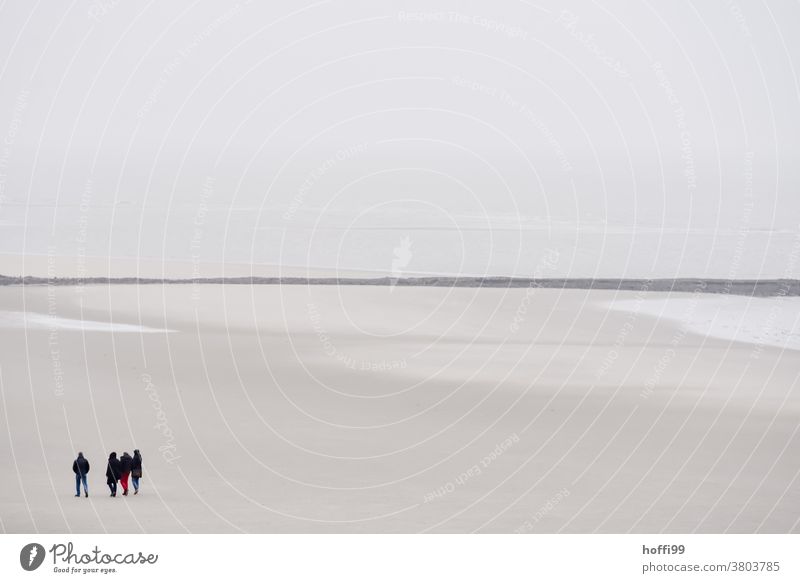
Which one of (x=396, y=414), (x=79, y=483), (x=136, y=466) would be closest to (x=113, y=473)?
(x=136, y=466)

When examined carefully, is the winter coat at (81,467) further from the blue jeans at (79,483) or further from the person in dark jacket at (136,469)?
the person in dark jacket at (136,469)

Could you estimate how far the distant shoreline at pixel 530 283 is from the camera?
47.8 metres

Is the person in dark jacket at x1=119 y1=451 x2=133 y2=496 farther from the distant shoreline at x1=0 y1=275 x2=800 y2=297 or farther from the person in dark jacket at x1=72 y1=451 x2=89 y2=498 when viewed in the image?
the distant shoreline at x1=0 y1=275 x2=800 y2=297

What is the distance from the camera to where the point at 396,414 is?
27234mm

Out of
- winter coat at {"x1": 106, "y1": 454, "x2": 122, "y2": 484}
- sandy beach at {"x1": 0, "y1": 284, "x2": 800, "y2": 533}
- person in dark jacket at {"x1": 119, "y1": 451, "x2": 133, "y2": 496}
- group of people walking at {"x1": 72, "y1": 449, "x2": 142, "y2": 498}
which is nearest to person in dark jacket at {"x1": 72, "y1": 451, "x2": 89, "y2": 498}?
group of people walking at {"x1": 72, "y1": 449, "x2": 142, "y2": 498}

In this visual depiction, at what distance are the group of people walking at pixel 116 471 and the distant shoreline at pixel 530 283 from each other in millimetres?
26442

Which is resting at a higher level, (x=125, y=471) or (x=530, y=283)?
(x=530, y=283)

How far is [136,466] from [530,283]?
30.6 meters

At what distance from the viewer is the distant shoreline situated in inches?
1883

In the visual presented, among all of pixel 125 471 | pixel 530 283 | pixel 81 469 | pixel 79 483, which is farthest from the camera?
pixel 530 283

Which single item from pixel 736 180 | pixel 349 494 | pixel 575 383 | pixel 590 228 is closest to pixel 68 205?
pixel 590 228
